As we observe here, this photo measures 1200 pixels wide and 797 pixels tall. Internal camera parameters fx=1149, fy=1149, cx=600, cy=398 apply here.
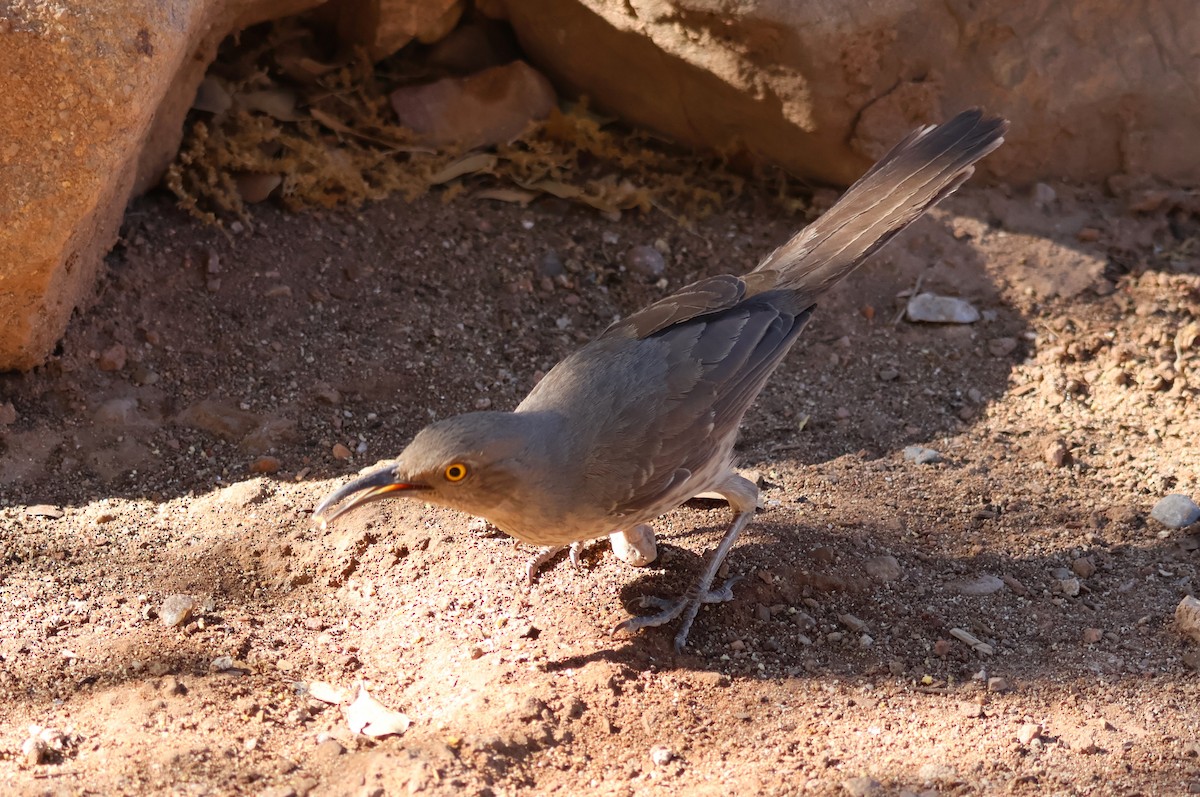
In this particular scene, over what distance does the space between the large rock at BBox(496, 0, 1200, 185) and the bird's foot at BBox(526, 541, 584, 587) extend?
9.31ft

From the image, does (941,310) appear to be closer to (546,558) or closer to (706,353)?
(706,353)

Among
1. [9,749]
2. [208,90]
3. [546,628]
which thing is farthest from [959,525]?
[208,90]

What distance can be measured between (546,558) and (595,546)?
13.5 inches

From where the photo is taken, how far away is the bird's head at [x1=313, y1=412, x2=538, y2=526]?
12.7ft

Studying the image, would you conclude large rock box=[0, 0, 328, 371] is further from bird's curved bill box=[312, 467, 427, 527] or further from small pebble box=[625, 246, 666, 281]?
small pebble box=[625, 246, 666, 281]

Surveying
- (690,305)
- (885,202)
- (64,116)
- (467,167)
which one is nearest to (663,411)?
(690,305)

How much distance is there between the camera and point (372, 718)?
12.8 feet

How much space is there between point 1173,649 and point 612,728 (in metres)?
2.15

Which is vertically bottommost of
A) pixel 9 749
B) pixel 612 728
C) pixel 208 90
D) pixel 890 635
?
pixel 890 635

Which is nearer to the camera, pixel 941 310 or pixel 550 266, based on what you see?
pixel 941 310

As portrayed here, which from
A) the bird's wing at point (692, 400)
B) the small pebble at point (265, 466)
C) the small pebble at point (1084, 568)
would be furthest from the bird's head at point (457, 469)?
the small pebble at point (1084, 568)

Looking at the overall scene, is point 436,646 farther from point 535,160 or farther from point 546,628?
point 535,160

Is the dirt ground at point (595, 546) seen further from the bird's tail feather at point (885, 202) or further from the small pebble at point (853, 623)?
the bird's tail feather at point (885, 202)

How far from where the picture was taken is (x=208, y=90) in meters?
6.27
